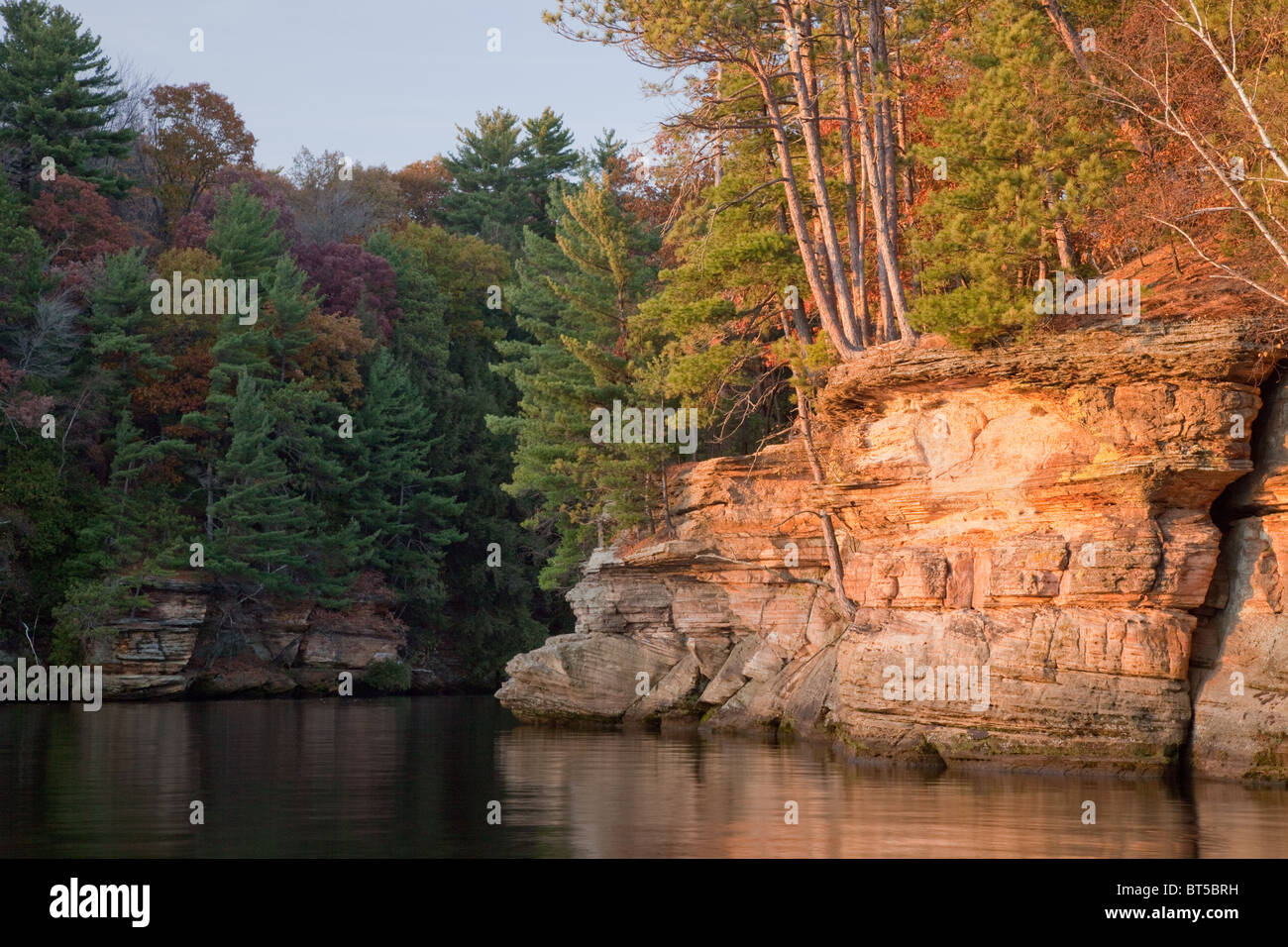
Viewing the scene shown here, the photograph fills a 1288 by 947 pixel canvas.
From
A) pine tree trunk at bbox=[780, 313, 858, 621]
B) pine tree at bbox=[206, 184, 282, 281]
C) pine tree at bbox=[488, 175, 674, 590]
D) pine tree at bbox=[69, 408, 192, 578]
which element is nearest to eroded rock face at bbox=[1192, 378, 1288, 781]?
pine tree trunk at bbox=[780, 313, 858, 621]

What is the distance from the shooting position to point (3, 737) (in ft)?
81.7

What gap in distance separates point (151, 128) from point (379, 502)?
19.4 m

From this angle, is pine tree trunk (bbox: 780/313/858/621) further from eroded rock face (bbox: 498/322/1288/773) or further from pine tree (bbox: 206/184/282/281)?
pine tree (bbox: 206/184/282/281)

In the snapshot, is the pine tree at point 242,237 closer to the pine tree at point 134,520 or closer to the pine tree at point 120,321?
the pine tree at point 120,321

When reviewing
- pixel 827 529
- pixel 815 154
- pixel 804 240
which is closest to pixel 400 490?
pixel 827 529

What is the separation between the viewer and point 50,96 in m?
45.1

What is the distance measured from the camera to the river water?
42.7 feet

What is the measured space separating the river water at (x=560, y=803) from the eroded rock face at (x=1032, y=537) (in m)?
1.13

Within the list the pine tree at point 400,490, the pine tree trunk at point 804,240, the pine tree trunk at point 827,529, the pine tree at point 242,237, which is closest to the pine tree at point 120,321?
the pine tree at point 242,237

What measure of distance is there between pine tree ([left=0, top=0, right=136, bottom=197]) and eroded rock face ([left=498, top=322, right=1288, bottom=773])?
101 feet

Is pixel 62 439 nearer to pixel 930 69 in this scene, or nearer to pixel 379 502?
pixel 379 502

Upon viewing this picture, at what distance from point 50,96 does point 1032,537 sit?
38017 mm

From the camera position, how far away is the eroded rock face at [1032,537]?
18.9 metres

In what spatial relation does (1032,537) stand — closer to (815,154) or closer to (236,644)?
(815,154)
